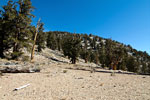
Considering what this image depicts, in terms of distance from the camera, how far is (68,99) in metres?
4.46

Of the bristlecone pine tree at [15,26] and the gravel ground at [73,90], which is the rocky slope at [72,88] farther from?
the bristlecone pine tree at [15,26]

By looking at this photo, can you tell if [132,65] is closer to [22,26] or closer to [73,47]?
[73,47]

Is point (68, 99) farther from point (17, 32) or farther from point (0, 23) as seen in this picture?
point (0, 23)

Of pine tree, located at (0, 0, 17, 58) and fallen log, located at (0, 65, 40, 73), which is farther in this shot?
pine tree, located at (0, 0, 17, 58)

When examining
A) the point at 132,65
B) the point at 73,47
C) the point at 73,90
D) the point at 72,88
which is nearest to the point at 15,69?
the point at 72,88

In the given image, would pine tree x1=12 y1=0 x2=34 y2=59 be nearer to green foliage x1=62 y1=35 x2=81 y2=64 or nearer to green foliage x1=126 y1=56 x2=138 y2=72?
green foliage x1=62 y1=35 x2=81 y2=64

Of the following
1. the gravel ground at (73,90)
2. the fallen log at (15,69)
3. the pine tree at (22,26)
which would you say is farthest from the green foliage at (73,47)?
the gravel ground at (73,90)

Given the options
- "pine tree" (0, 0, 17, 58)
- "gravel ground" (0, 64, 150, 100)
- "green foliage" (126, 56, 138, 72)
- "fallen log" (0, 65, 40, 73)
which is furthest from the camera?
"green foliage" (126, 56, 138, 72)

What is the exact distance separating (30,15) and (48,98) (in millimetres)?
17504

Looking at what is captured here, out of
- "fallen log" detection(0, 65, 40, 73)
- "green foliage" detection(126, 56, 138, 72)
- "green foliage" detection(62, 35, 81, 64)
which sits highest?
"green foliage" detection(62, 35, 81, 64)

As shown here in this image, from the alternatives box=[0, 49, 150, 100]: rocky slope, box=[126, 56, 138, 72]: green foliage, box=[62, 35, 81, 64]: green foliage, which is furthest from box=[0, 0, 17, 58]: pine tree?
box=[126, 56, 138, 72]: green foliage

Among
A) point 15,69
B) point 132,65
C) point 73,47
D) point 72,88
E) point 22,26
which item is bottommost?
point 132,65

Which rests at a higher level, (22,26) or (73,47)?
(22,26)

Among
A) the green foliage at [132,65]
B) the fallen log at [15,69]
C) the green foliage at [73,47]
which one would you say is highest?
the green foliage at [73,47]
